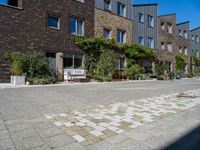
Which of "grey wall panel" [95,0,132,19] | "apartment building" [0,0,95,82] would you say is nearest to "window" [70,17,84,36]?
"apartment building" [0,0,95,82]

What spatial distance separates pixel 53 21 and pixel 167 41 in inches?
741

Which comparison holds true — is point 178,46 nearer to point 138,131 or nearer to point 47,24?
point 47,24

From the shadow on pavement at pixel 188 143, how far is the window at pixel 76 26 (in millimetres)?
14125

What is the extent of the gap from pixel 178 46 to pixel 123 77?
1617 cm

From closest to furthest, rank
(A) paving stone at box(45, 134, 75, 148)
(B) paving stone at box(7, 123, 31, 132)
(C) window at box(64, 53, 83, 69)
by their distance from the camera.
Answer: (A) paving stone at box(45, 134, 75, 148) < (B) paving stone at box(7, 123, 31, 132) < (C) window at box(64, 53, 83, 69)

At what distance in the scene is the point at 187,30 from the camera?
32.2 meters

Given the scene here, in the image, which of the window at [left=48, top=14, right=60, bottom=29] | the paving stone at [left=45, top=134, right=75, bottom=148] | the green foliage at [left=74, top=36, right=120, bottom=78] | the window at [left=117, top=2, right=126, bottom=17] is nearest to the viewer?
the paving stone at [left=45, top=134, right=75, bottom=148]

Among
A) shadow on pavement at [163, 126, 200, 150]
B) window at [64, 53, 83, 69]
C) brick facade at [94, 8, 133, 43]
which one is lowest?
shadow on pavement at [163, 126, 200, 150]

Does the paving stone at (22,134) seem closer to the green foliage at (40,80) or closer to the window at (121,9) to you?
the green foliage at (40,80)

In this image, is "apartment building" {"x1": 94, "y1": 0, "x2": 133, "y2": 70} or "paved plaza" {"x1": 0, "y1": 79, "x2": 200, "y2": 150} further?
"apartment building" {"x1": 94, "y1": 0, "x2": 133, "y2": 70}

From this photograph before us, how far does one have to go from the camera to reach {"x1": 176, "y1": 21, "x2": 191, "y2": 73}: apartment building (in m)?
29.5

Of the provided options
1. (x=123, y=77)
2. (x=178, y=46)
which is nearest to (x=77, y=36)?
(x=123, y=77)

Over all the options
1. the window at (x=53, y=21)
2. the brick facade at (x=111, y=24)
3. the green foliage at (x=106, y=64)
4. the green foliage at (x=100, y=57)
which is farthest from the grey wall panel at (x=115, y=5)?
the green foliage at (x=106, y=64)

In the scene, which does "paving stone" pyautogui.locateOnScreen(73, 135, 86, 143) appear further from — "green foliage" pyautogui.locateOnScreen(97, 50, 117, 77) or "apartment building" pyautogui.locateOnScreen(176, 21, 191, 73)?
"apartment building" pyautogui.locateOnScreen(176, 21, 191, 73)
